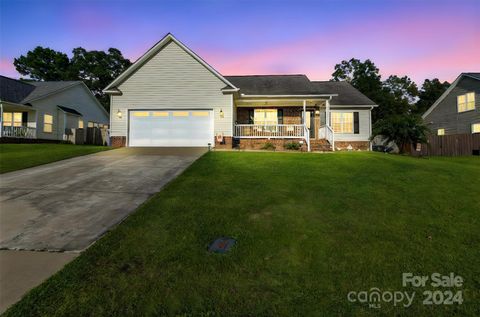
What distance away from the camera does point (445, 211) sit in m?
4.77

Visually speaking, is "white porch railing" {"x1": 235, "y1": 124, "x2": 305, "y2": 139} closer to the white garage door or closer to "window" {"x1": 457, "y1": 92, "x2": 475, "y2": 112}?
the white garage door

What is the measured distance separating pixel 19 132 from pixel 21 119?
255cm

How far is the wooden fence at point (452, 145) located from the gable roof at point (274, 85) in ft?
30.6

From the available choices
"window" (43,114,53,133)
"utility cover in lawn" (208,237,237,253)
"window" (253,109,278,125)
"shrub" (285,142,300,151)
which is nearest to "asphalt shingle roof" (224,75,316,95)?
"window" (253,109,278,125)

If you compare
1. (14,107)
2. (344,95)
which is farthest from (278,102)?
(14,107)

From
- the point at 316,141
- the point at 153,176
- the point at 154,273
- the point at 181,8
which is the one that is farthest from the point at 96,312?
the point at 316,141

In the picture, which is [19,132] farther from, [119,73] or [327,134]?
[119,73]

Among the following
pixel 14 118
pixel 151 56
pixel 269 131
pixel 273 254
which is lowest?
pixel 273 254

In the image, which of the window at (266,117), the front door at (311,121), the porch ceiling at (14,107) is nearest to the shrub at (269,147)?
the window at (266,117)

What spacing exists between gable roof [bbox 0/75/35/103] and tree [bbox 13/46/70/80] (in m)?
28.1

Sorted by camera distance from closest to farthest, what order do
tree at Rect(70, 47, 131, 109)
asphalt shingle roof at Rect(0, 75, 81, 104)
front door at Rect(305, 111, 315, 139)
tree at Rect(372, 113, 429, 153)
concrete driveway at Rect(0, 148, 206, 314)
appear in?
concrete driveway at Rect(0, 148, 206, 314), tree at Rect(372, 113, 429, 153), front door at Rect(305, 111, 315, 139), asphalt shingle roof at Rect(0, 75, 81, 104), tree at Rect(70, 47, 131, 109)

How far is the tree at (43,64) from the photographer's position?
148 ft

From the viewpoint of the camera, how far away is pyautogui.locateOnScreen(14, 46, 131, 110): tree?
45.5m

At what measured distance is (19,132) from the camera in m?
19.8
